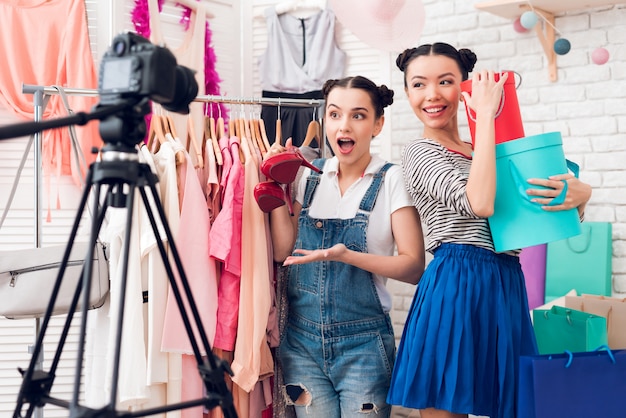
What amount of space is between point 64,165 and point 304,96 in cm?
122

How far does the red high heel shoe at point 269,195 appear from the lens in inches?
75.7

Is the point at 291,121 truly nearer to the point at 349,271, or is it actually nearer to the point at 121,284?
the point at 349,271

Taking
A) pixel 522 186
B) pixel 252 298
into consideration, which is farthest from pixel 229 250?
pixel 522 186

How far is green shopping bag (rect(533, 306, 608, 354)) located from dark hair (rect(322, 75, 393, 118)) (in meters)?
0.85

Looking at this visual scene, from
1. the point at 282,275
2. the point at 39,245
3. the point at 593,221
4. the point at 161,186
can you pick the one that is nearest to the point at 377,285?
the point at 282,275

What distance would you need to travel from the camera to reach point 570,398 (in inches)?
64.4

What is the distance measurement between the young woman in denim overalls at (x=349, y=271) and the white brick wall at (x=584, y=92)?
4.58 ft

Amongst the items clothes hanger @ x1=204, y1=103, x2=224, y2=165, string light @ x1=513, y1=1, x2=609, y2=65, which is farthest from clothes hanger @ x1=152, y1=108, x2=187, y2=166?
string light @ x1=513, y1=1, x2=609, y2=65

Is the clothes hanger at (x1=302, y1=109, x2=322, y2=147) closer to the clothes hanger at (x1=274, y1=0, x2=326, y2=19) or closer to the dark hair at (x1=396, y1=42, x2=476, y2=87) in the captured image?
the dark hair at (x1=396, y1=42, x2=476, y2=87)

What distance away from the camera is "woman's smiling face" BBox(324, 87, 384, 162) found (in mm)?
1960

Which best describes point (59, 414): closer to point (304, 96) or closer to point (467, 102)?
point (304, 96)

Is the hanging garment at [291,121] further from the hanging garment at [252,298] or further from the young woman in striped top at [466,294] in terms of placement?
the young woman in striped top at [466,294]

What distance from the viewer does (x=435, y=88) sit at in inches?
72.2

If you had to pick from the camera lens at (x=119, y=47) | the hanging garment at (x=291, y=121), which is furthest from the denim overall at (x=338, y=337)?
the hanging garment at (x=291, y=121)
